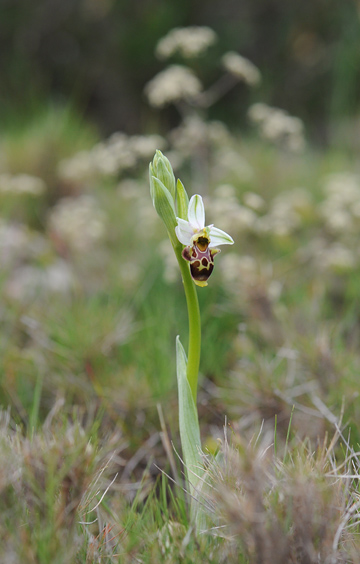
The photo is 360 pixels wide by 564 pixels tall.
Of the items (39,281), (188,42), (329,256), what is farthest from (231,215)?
(188,42)

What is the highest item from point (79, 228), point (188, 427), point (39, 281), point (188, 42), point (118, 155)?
point (188, 42)

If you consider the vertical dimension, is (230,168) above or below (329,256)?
above

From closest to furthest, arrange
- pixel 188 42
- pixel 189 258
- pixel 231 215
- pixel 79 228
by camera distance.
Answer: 1. pixel 189 258
2. pixel 231 215
3. pixel 79 228
4. pixel 188 42

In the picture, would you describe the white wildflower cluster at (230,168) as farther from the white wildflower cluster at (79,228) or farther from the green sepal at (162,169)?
the green sepal at (162,169)

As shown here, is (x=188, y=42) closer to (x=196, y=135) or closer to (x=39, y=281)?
(x=196, y=135)

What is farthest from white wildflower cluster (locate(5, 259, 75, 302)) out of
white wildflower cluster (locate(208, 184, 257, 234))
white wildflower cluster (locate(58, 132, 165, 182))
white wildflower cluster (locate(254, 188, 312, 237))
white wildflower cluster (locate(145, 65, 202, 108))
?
white wildflower cluster (locate(145, 65, 202, 108))

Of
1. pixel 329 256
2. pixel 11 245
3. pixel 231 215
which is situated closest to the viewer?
pixel 231 215

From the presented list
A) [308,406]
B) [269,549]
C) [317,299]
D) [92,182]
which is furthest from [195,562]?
[92,182]
